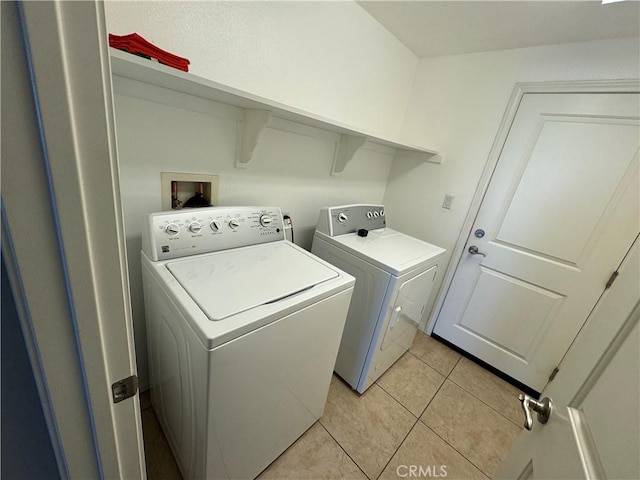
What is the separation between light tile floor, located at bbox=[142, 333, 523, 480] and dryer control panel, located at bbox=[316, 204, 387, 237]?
108cm

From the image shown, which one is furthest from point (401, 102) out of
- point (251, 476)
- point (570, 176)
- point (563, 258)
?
point (251, 476)

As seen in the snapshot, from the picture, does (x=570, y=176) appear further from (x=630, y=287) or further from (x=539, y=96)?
(x=630, y=287)

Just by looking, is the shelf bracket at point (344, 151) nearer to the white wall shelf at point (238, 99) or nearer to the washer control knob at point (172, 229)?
the white wall shelf at point (238, 99)

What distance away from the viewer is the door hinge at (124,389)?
50 cm

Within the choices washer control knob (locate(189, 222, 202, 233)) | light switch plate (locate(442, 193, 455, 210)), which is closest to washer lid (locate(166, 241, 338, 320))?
washer control knob (locate(189, 222, 202, 233))

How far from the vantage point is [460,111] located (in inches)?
79.3

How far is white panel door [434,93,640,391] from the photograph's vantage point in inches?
59.7

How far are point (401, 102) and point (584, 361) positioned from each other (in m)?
2.21

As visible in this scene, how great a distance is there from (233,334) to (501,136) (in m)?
2.18

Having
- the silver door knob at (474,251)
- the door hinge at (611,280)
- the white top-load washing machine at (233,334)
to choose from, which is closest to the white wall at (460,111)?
the silver door knob at (474,251)

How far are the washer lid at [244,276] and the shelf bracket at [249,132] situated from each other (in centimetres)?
49

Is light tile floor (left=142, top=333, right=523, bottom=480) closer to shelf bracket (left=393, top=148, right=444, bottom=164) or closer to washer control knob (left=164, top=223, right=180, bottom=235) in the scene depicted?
washer control knob (left=164, top=223, right=180, bottom=235)

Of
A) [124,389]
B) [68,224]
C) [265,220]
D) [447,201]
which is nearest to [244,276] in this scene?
[265,220]

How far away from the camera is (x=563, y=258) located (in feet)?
5.63
